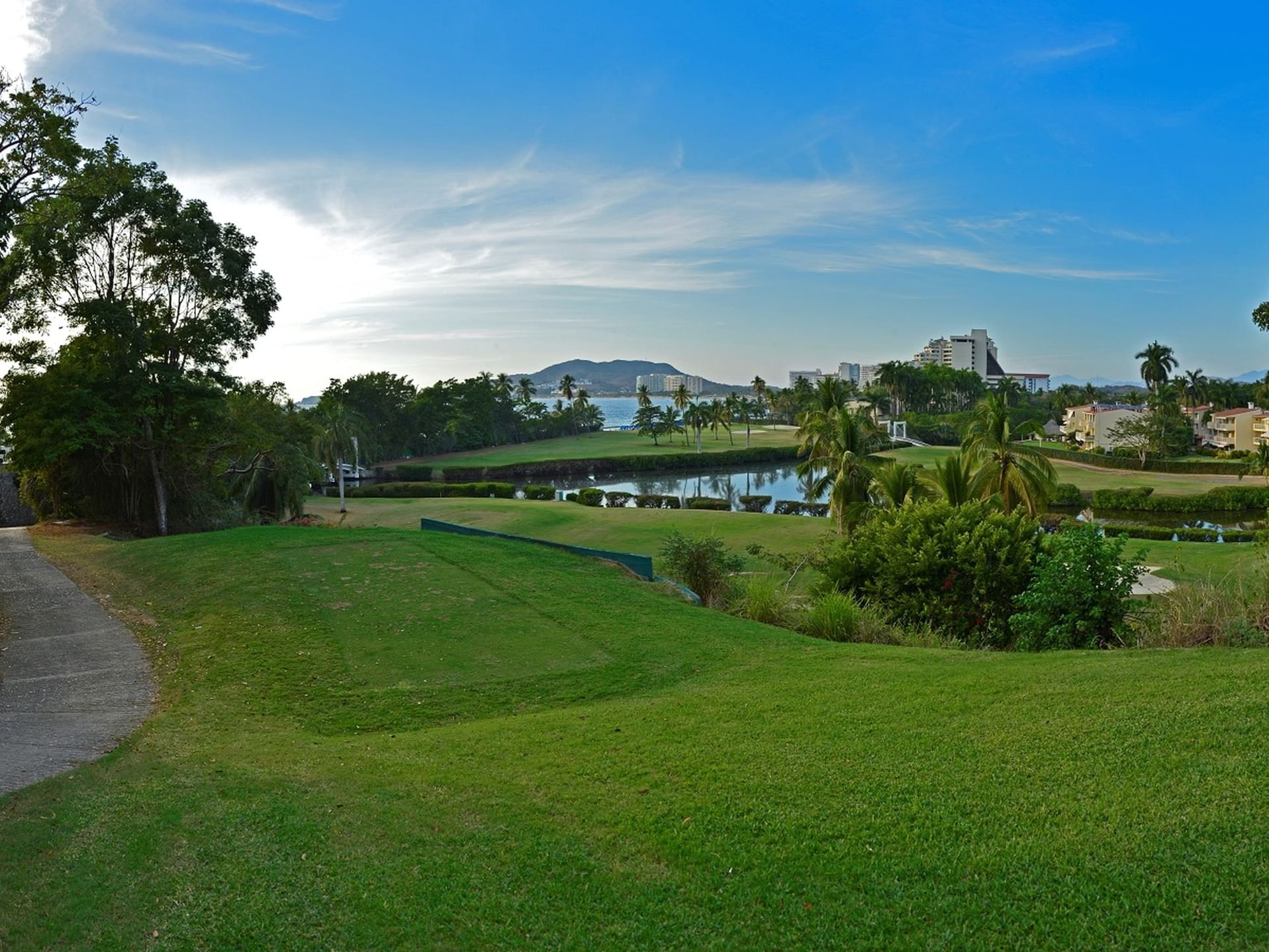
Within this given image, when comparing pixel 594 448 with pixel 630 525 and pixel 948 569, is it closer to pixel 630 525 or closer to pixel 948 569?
pixel 630 525

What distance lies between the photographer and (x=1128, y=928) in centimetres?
399

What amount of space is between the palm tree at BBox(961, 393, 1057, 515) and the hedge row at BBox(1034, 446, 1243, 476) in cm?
4187

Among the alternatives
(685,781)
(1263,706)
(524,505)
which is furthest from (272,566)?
(524,505)

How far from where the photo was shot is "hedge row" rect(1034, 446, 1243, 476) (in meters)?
66.2

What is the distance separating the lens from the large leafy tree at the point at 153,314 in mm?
25031

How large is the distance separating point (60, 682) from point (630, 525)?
28.4 meters

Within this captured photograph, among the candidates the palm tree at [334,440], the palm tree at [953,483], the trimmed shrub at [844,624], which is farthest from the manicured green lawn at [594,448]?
the trimmed shrub at [844,624]

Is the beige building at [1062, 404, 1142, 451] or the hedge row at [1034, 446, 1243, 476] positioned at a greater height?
the beige building at [1062, 404, 1142, 451]

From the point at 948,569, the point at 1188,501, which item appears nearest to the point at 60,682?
the point at 948,569

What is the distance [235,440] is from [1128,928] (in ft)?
99.9

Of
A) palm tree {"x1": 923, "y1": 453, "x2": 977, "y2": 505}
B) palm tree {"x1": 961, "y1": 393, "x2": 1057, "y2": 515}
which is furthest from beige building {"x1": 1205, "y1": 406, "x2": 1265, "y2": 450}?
palm tree {"x1": 923, "y1": 453, "x2": 977, "y2": 505}

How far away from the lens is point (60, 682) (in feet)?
32.2

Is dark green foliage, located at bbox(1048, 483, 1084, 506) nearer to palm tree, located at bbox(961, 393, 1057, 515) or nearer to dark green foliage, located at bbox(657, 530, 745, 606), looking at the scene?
palm tree, located at bbox(961, 393, 1057, 515)

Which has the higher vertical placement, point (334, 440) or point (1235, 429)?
point (1235, 429)
